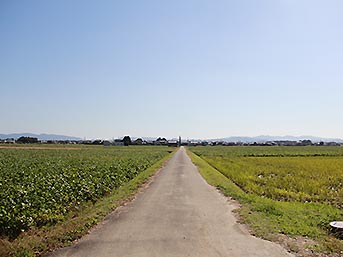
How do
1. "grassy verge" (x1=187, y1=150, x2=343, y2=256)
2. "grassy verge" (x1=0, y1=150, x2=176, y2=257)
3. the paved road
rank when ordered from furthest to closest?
"grassy verge" (x1=187, y1=150, x2=343, y2=256) < "grassy verge" (x1=0, y1=150, x2=176, y2=257) < the paved road

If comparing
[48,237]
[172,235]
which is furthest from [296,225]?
[48,237]

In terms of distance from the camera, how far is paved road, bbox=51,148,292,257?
697 centimetres

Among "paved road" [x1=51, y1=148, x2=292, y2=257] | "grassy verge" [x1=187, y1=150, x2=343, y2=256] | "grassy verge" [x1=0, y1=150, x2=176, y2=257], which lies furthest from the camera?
"grassy verge" [x1=187, y1=150, x2=343, y2=256]

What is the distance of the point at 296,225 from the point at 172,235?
367 centimetres

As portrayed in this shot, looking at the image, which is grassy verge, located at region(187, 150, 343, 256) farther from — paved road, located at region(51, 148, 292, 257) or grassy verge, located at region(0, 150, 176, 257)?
grassy verge, located at region(0, 150, 176, 257)

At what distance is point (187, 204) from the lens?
42.2 ft

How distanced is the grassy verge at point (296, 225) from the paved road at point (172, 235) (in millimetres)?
474

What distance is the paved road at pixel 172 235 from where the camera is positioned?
6.97 metres

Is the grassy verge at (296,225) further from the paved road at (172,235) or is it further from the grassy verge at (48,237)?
the grassy verge at (48,237)

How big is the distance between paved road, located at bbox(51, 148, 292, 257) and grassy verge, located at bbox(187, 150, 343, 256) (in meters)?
0.47

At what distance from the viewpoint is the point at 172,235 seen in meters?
8.25

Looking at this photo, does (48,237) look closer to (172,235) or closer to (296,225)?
(172,235)

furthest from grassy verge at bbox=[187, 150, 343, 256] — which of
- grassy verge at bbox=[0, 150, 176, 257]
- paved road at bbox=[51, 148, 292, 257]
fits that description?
grassy verge at bbox=[0, 150, 176, 257]

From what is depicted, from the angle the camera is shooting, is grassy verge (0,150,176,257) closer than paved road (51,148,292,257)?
No
